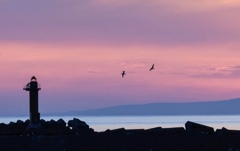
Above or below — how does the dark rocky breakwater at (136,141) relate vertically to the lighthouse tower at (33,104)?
below

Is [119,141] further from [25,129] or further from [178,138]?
[25,129]

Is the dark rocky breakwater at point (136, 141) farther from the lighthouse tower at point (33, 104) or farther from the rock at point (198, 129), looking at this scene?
the lighthouse tower at point (33, 104)

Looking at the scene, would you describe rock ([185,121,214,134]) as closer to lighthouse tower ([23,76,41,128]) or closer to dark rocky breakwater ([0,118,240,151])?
dark rocky breakwater ([0,118,240,151])

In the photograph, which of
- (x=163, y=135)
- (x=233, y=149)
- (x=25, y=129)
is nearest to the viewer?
(x=233, y=149)

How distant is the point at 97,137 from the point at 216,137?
5628 millimetres

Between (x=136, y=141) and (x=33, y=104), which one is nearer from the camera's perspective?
(x=136, y=141)

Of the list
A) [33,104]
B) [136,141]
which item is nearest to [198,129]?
[136,141]

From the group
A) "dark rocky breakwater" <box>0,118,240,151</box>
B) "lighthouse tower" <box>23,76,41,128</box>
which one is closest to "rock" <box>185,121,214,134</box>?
"dark rocky breakwater" <box>0,118,240,151</box>

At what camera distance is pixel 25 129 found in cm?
4953

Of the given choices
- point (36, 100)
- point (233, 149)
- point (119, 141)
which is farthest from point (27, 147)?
point (36, 100)

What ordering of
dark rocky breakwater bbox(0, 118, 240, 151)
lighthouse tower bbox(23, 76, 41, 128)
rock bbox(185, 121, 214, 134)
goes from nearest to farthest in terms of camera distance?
dark rocky breakwater bbox(0, 118, 240, 151) → rock bbox(185, 121, 214, 134) → lighthouse tower bbox(23, 76, 41, 128)

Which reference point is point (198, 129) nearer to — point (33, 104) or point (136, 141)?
point (136, 141)

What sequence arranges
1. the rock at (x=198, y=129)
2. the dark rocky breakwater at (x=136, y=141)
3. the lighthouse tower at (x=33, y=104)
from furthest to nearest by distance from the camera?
the lighthouse tower at (x=33, y=104) < the rock at (x=198, y=129) < the dark rocky breakwater at (x=136, y=141)

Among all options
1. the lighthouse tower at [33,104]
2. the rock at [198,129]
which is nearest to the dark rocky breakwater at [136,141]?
the rock at [198,129]
